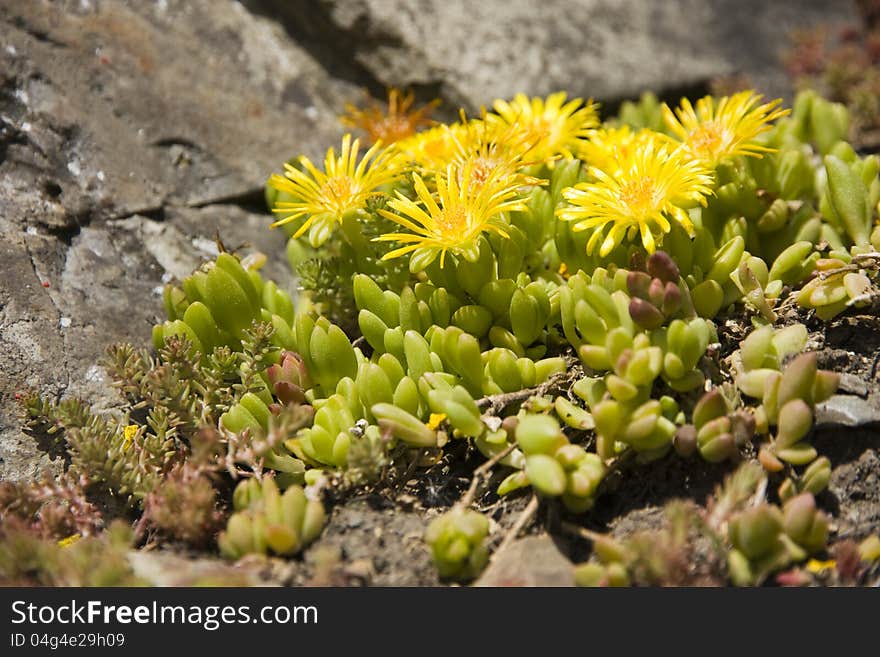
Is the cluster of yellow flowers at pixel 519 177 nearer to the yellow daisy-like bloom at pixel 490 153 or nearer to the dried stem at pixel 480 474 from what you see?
the yellow daisy-like bloom at pixel 490 153

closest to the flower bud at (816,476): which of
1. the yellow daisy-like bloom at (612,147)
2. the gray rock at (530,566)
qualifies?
the gray rock at (530,566)

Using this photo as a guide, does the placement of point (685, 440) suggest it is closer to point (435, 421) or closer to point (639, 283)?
point (639, 283)

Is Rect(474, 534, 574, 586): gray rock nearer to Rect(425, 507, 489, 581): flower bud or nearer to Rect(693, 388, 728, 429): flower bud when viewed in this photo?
Rect(425, 507, 489, 581): flower bud

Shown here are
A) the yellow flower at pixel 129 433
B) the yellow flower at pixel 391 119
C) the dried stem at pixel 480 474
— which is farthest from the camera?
the yellow flower at pixel 391 119

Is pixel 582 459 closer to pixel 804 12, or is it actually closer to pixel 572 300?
pixel 572 300

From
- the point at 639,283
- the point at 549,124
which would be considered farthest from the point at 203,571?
the point at 549,124

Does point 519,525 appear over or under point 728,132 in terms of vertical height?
under
